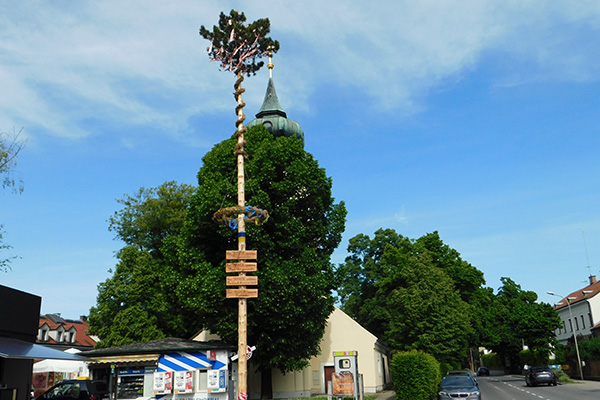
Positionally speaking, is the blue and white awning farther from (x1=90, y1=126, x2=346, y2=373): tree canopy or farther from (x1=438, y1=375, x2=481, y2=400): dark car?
(x1=438, y1=375, x2=481, y2=400): dark car

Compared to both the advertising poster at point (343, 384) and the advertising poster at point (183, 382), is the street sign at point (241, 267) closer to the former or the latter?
the advertising poster at point (343, 384)

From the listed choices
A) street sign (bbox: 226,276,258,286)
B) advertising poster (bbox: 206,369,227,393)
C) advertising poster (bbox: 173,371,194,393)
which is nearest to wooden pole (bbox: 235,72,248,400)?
street sign (bbox: 226,276,258,286)

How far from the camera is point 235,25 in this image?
52.7 ft

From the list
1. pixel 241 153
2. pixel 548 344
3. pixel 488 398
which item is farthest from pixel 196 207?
pixel 548 344

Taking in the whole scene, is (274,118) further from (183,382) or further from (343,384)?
(343,384)

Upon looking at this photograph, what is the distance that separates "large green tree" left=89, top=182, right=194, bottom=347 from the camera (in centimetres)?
3803

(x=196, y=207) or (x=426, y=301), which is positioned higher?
(x=196, y=207)

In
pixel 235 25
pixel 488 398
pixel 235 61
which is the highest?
pixel 235 25

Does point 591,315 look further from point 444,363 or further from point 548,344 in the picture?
point 444,363

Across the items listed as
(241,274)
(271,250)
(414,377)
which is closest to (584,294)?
(414,377)

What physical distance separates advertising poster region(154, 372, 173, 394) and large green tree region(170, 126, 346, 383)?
11.6 feet

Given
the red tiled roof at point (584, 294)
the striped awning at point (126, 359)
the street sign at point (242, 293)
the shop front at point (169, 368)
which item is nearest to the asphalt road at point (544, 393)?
the shop front at point (169, 368)

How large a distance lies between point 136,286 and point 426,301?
22.9 m

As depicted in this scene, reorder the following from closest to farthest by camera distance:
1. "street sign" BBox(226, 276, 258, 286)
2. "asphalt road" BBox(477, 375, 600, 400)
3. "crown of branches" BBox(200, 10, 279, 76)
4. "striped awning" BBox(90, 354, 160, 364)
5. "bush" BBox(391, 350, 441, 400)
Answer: "street sign" BBox(226, 276, 258, 286)
"crown of branches" BBox(200, 10, 279, 76)
"striped awning" BBox(90, 354, 160, 364)
"bush" BBox(391, 350, 441, 400)
"asphalt road" BBox(477, 375, 600, 400)
